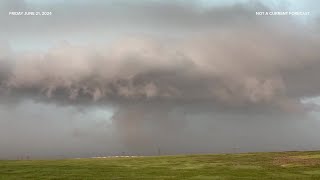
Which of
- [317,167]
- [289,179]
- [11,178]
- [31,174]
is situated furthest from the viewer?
[317,167]

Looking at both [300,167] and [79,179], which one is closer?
[79,179]

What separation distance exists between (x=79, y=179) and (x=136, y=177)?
744cm

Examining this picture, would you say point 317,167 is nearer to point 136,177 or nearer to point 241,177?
point 241,177

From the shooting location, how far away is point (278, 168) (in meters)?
69.0

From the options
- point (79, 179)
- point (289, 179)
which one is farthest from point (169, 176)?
point (289, 179)

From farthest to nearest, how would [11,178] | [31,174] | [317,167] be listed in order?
[317,167] → [31,174] → [11,178]

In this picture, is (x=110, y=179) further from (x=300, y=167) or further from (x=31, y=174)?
(x=300, y=167)

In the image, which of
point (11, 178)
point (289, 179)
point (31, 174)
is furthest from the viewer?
point (31, 174)

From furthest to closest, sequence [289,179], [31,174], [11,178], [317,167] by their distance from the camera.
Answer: [317,167]
[31,174]
[11,178]
[289,179]

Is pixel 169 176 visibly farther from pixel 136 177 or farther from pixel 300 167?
pixel 300 167

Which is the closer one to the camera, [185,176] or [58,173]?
[185,176]

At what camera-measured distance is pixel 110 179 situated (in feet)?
A: 186

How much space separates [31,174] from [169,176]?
20.5m

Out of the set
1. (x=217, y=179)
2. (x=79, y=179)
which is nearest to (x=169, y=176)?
(x=217, y=179)
